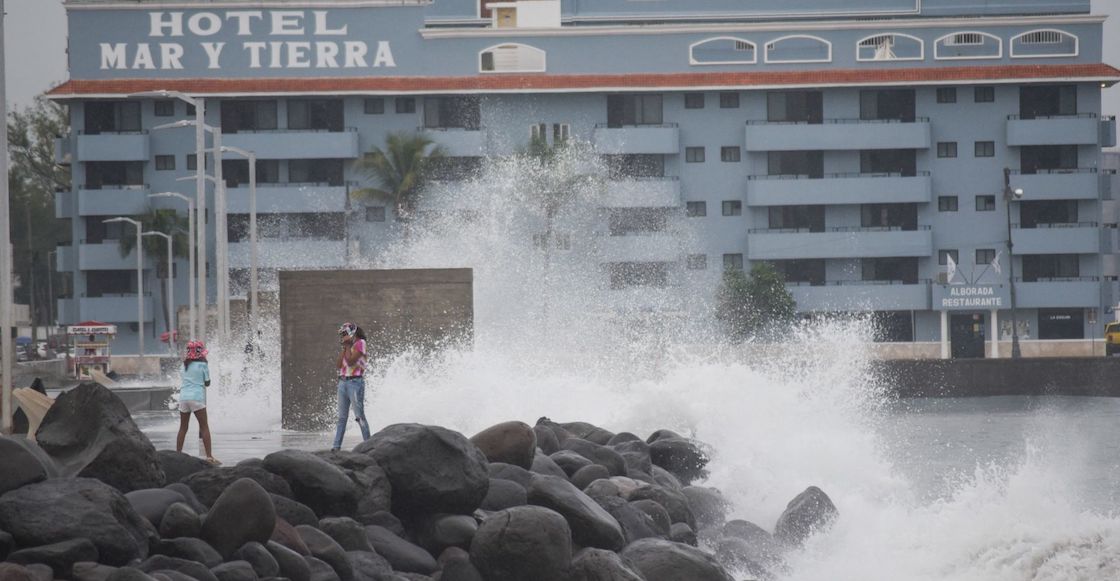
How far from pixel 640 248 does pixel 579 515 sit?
215 feet

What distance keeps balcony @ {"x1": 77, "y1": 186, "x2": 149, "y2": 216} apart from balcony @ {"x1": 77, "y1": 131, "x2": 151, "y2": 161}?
75.7 inches

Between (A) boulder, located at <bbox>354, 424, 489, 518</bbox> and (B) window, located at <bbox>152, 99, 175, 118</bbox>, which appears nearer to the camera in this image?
(A) boulder, located at <bbox>354, 424, 489, 518</bbox>

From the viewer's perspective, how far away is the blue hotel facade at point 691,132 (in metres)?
79.3

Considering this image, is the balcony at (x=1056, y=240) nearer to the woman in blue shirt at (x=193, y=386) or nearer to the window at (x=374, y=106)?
the window at (x=374, y=106)

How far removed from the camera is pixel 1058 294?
78500mm

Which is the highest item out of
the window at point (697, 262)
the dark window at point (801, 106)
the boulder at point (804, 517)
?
the dark window at point (801, 106)

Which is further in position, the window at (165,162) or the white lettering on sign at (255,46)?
the window at (165,162)

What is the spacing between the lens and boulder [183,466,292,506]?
41.4 feet

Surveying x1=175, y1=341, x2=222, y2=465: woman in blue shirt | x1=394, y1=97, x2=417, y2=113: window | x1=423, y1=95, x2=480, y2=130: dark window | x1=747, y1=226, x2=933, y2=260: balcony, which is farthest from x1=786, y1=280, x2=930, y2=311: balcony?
x1=175, y1=341, x2=222, y2=465: woman in blue shirt

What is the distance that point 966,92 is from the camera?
265 ft

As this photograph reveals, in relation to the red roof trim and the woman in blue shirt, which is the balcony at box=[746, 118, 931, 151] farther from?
the woman in blue shirt

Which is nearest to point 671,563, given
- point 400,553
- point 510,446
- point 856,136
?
point 400,553

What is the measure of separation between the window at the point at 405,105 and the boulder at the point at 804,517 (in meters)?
64.6

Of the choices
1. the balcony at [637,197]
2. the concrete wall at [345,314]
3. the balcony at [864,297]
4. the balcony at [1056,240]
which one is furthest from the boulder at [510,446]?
the balcony at [1056,240]
